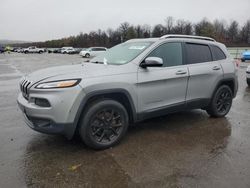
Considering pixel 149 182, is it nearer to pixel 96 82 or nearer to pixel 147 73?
pixel 96 82

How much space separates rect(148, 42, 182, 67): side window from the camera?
426 cm

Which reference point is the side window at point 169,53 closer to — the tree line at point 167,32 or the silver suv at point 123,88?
the silver suv at point 123,88

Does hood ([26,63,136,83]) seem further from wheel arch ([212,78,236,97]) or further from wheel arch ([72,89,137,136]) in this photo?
wheel arch ([212,78,236,97])

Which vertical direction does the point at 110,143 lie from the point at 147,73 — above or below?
below

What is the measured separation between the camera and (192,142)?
4.04 m

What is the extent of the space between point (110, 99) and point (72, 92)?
0.69m

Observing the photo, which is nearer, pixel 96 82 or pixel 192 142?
pixel 96 82

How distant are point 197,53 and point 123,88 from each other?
6.75 ft

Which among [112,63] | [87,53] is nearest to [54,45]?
[87,53]

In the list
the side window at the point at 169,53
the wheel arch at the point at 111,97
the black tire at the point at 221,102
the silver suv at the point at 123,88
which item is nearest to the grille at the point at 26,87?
the silver suv at the point at 123,88

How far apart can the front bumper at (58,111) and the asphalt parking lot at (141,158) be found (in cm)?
49

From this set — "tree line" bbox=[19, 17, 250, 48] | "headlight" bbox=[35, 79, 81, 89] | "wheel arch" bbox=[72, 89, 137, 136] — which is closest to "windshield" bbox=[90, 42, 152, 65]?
"wheel arch" bbox=[72, 89, 137, 136]

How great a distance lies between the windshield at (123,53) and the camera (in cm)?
412

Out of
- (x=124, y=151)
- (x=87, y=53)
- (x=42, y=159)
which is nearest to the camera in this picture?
(x=42, y=159)
